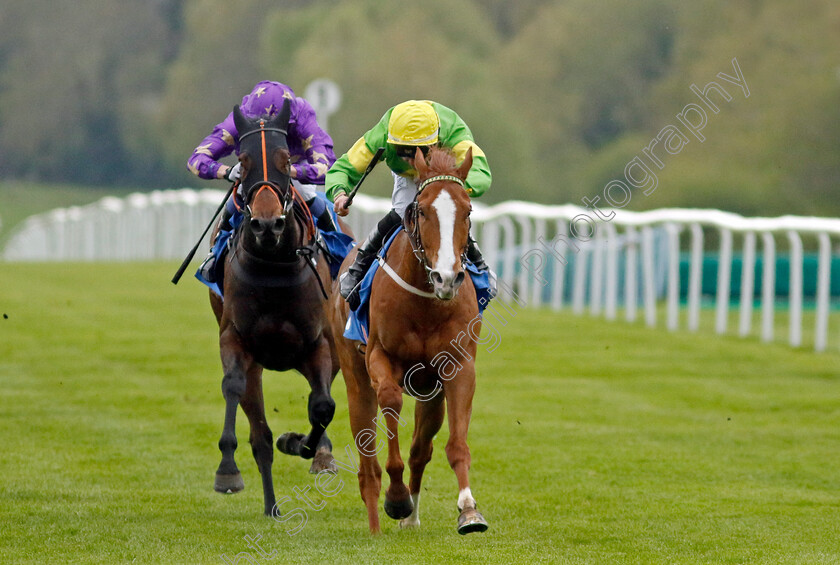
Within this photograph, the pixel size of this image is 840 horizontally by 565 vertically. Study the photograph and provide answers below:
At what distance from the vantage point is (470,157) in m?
5.76

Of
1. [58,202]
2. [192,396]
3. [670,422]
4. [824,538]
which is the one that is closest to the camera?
[824,538]

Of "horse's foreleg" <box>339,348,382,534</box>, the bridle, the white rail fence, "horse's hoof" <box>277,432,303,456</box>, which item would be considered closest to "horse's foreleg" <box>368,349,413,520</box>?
"horse's foreleg" <box>339,348,382,534</box>

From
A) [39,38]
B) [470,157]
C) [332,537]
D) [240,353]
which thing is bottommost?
[332,537]

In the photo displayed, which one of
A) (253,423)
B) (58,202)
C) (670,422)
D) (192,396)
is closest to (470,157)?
(253,423)

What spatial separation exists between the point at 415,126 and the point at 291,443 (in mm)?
1964

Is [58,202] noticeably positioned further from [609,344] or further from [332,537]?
[332,537]

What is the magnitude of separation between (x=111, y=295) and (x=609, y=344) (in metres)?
6.30

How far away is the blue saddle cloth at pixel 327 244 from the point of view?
7285 millimetres

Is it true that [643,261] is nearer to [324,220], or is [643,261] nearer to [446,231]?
[324,220]

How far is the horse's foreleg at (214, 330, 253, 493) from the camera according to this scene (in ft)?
20.9

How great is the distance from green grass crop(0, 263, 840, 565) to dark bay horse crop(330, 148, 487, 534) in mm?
370

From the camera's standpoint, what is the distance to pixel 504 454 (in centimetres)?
837

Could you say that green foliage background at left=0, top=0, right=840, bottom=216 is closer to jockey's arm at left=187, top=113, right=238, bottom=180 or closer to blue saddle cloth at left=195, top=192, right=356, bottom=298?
blue saddle cloth at left=195, top=192, right=356, bottom=298

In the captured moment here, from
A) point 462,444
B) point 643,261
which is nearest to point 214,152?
point 462,444
